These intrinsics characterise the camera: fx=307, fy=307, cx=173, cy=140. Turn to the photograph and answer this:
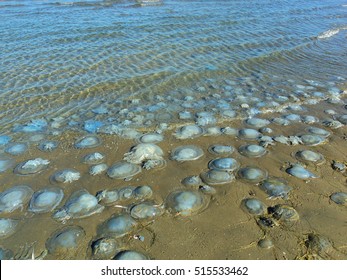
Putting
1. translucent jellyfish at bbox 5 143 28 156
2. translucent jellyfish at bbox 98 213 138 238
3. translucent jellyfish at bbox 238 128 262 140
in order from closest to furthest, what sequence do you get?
translucent jellyfish at bbox 98 213 138 238 → translucent jellyfish at bbox 5 143 28 156 → translucent jellyfish at bbox 238 128 262 140

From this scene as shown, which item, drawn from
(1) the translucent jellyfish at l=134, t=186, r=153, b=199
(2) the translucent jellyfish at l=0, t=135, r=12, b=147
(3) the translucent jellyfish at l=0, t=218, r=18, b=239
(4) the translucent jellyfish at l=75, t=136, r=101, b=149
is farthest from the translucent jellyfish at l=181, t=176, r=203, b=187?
(2) the translucent jellyfish at l=0, t=135, r=12, b=147

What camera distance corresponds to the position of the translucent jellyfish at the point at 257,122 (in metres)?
5.39

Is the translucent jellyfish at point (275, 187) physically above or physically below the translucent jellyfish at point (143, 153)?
above

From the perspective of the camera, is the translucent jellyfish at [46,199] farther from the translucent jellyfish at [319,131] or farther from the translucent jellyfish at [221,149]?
the translucent jellyfish at [319,131]

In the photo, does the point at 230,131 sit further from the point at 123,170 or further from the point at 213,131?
the point at 123,170

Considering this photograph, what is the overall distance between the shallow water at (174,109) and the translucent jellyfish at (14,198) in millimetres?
89

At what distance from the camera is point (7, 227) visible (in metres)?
3.38

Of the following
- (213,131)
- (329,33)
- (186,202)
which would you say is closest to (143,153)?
(186,202)

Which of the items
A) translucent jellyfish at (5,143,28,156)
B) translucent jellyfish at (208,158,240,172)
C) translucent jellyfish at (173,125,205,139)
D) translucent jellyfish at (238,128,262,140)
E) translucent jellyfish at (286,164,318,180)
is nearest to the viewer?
translucent jellyfish at (286,164,318,180)

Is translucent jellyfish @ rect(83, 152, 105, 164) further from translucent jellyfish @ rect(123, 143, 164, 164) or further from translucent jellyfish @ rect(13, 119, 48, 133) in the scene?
translucent jellyfish @ rect(13, 119, 48, 133)

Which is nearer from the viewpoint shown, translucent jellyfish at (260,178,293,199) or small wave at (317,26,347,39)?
translucent jellyfish at (260,178,293,199)

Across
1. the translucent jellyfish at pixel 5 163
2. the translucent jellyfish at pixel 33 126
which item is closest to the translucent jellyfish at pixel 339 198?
the translucent jellyfish at pixel 5 163

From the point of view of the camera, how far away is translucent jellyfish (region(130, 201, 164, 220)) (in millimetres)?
3473

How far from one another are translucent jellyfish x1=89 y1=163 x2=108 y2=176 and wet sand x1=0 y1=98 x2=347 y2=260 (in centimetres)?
8
